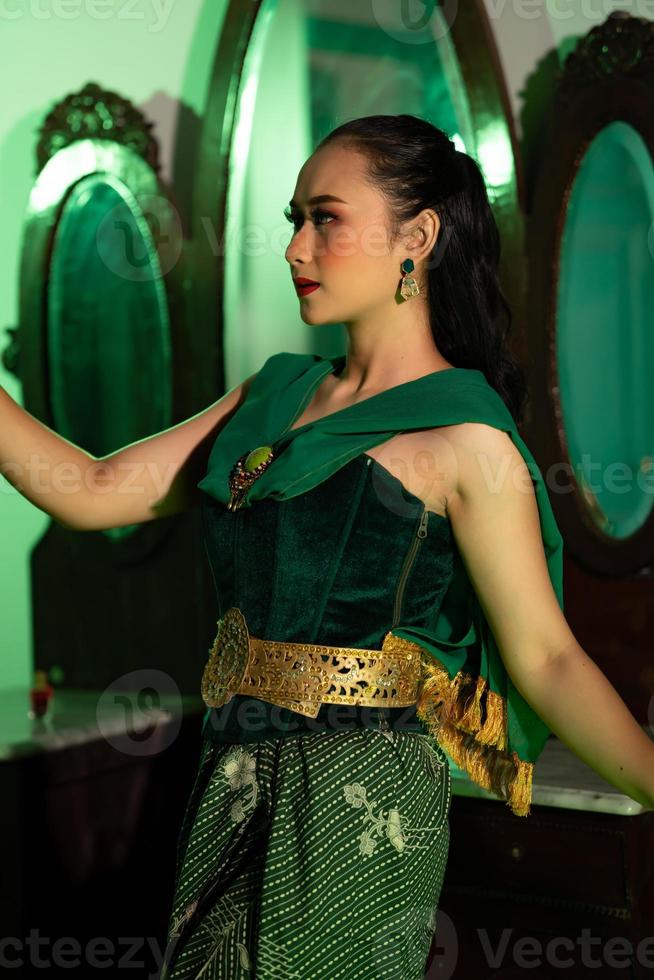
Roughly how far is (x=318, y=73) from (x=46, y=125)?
65cm

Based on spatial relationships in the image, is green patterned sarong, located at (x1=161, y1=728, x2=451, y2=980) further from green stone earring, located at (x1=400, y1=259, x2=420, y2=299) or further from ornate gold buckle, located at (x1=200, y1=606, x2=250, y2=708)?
green stone earring, located at (x1=400, y1=259, x2=420, y2=299)

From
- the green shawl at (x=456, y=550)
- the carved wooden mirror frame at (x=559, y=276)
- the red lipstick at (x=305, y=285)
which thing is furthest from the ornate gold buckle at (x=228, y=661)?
the carved wooden mirror frame at (x=559, y=276)

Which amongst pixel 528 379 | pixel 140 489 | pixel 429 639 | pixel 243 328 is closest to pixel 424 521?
pixel 429 639

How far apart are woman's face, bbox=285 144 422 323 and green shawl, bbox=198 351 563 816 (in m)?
0.12

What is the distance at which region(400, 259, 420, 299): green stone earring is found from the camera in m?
1.45

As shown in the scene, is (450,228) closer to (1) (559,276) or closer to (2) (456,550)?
(2) (456,550)

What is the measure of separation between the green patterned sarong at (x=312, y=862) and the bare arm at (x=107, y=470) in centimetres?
37

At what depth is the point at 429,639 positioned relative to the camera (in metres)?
1.43

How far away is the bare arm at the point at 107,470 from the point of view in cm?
150

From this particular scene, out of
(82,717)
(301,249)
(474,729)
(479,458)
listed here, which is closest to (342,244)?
(301,249)

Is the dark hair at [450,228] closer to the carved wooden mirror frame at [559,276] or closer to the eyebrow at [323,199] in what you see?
the eyebrow at [323,199]

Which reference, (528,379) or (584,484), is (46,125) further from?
(584,484)

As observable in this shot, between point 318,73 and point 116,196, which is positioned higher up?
point 318,73

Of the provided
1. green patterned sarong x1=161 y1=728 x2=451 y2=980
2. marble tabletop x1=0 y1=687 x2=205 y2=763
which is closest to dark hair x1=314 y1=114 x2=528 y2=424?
green patterned sarong x1=161 y1=728 x2=451 y2=980
